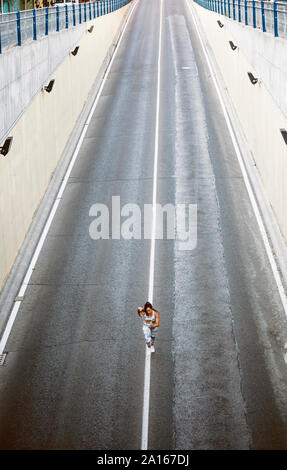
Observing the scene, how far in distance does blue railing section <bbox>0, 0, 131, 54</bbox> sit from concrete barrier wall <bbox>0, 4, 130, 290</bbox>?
55cm

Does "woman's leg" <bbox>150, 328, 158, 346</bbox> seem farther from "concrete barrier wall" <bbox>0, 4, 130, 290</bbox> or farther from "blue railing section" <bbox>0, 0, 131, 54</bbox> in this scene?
"blue railing section" <bbox>0, 0, 131, 54</bbox>

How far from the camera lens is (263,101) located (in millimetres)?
24938

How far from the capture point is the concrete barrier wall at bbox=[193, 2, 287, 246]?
20.9m

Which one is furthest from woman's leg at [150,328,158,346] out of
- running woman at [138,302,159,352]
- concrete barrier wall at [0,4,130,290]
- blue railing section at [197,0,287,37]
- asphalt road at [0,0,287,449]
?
blue railing section at [197,0,287,37]

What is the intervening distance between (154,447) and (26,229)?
11.1 metres

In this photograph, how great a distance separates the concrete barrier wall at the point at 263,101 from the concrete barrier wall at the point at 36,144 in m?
8.19

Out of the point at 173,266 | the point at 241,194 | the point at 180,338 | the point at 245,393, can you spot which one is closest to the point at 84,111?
the point at 241,194

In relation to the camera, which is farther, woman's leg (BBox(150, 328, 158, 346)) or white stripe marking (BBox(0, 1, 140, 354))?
white stripe marking (BBox(0, 1, 140, 354))

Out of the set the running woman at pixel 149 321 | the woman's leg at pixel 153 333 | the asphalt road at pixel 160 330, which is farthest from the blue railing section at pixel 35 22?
the woman's leg at pixel 153 333

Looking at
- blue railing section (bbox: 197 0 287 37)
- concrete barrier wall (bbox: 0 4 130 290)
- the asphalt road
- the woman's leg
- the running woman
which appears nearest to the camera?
the asphalt road

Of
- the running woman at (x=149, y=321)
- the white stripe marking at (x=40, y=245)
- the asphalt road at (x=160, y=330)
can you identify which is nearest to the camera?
the asphalt road at (x=160, y=330)

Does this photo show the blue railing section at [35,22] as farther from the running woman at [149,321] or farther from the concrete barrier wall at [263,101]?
the running woman at [149,321]

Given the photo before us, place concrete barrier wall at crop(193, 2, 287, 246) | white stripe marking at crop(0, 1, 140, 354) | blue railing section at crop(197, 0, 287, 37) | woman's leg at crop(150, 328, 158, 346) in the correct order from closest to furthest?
woman's leg at crop(150, 328, 158, 346) < white stripe marking at crop(0, 1, 140, 354) < blue railing section at crop(197, 0, 287, 37) < concrete barrier wall at crop(193, 2, 287, 246)

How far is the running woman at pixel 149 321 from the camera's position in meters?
15.7
